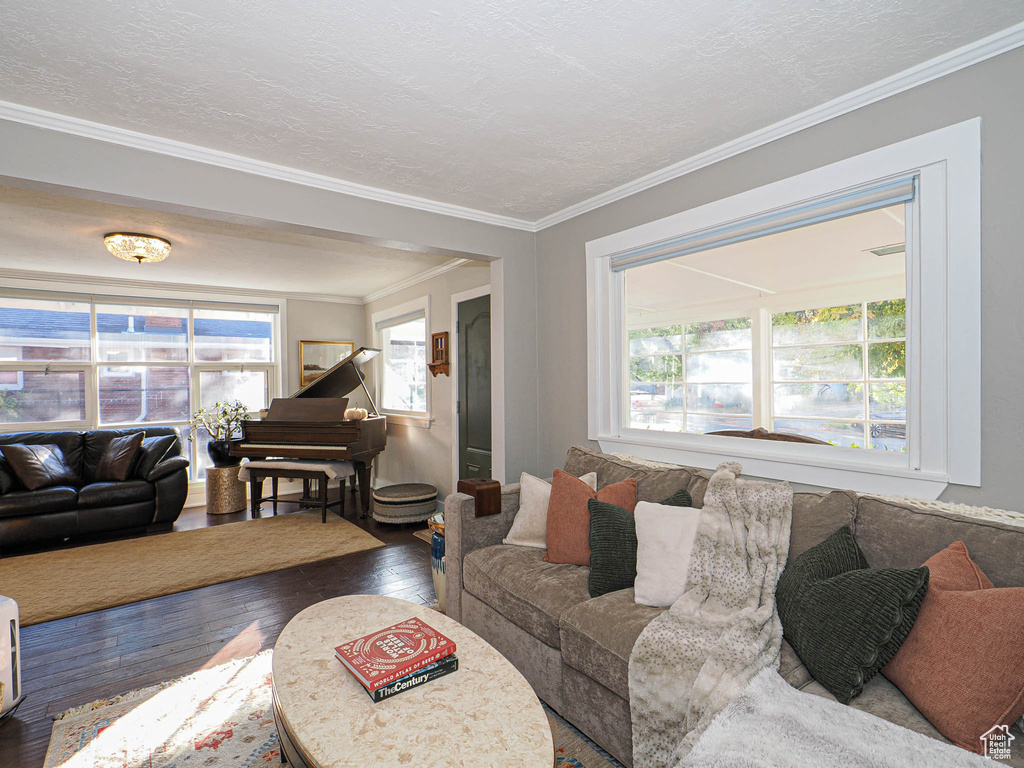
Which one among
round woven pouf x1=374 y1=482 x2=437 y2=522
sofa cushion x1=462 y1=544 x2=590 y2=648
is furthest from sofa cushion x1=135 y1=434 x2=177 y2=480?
sofa cushion x1=462 y1=544 x2=590 y2=648

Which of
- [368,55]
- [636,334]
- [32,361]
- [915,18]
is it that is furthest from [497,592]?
[32,361]

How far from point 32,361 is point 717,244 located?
258 inches

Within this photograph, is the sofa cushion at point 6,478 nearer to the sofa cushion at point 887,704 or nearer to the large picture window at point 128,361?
the large picture window at point 128,361

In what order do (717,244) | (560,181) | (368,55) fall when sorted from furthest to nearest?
(560,181) < (717,244) < (368,55)

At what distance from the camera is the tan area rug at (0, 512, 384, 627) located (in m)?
3.41

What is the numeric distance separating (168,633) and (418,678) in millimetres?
2199

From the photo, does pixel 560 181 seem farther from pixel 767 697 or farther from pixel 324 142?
pixel 767 697

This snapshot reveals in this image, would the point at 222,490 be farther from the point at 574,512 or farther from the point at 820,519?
the point at 820,519

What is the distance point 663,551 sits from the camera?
2098 millimetres

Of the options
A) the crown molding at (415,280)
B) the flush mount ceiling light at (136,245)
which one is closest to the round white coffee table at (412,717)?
the crown molding at (415,280)

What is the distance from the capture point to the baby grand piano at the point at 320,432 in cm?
518

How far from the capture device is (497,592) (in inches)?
95.8

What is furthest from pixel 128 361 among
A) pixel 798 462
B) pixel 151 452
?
pixel 798 462

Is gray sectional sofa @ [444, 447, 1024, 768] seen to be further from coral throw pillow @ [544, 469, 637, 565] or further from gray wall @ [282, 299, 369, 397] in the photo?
gray wall @ [282, 299, 369, 397]
